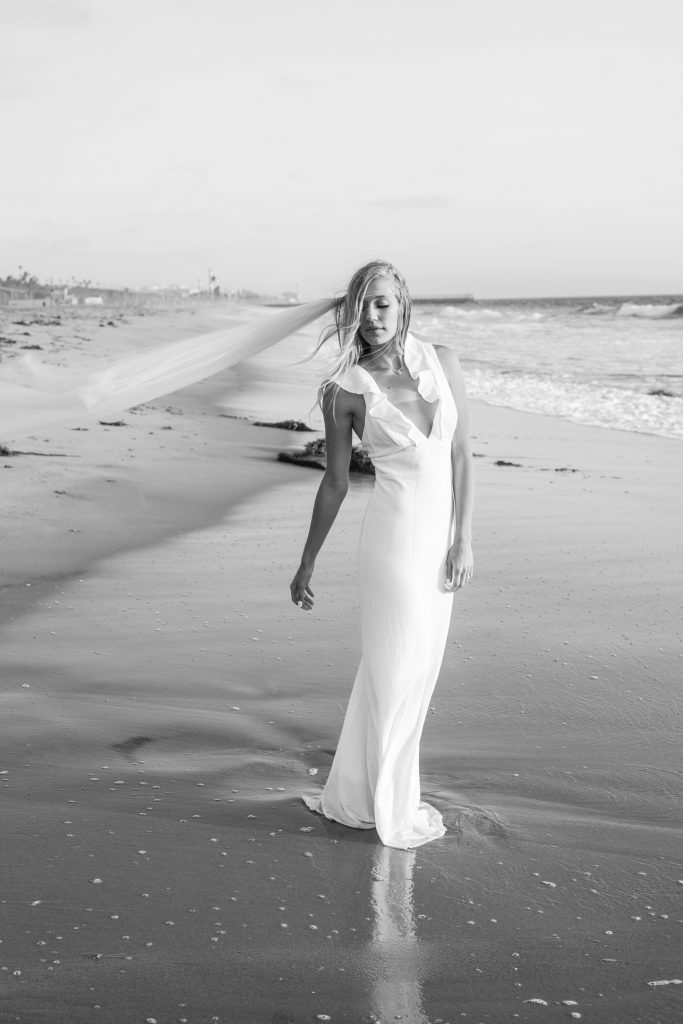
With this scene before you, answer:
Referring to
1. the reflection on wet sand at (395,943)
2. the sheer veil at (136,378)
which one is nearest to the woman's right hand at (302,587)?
the reflection on wet sand at (395,943)

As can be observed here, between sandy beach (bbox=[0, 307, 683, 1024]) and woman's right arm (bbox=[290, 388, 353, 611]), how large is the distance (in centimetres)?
90

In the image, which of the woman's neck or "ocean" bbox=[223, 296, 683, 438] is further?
"ocean" bbox=[223, 296, 683, 438]

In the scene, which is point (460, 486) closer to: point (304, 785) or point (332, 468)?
point (332, 468)

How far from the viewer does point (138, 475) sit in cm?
921

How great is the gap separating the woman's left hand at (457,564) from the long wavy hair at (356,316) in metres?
0.65

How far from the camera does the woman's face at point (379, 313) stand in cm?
335

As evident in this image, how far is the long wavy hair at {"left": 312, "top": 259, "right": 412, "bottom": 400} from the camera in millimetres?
3355

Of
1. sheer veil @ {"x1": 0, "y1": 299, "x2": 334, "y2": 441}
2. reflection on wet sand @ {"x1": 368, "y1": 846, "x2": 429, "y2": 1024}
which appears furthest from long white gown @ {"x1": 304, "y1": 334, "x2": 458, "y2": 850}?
sheer veil @ {"x1": 0, "y1": 299, "x2": 334, "y2": 441}

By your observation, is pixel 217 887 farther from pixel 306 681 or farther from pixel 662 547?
pixel 662 547

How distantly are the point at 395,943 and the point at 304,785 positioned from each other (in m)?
1.06

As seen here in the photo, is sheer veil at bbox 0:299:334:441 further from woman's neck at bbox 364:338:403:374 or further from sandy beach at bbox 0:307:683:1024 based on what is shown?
sandy beach at bbox 0:307:683:1024

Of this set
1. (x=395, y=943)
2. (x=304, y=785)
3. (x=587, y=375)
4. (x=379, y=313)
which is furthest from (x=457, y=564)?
(x=587, y=375)

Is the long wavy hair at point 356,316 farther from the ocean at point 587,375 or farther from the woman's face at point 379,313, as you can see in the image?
the ocean at point 587,375

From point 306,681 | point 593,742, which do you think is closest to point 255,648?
point 306,681
